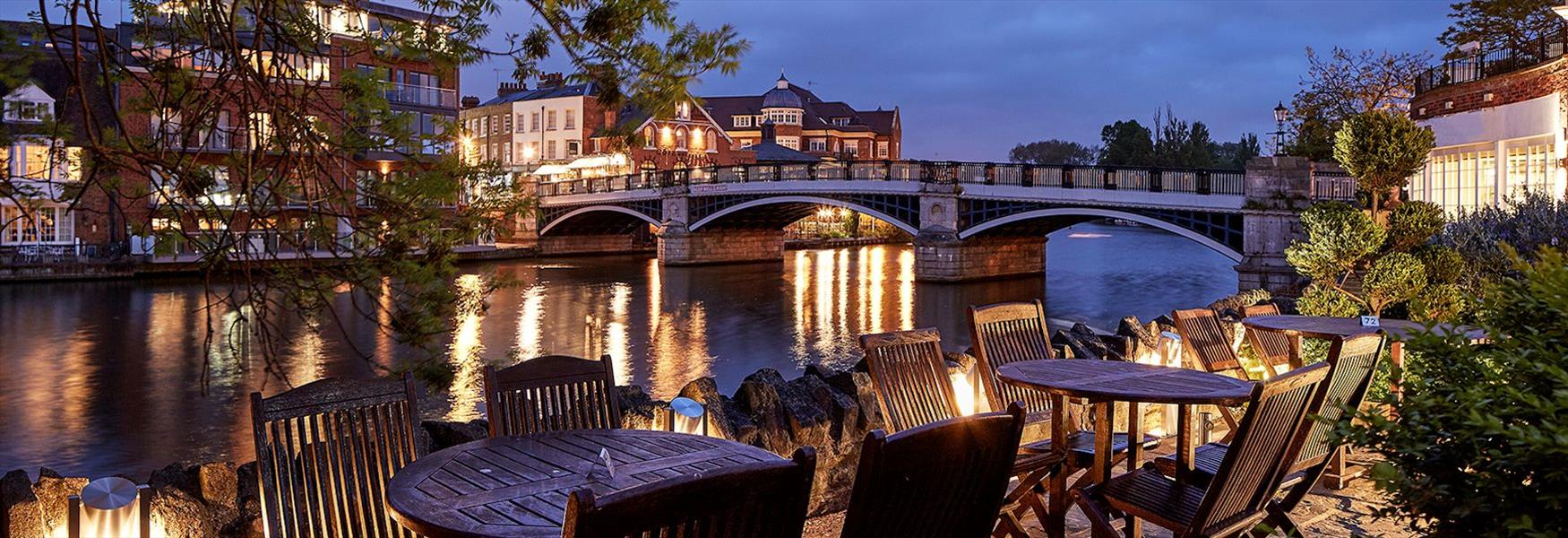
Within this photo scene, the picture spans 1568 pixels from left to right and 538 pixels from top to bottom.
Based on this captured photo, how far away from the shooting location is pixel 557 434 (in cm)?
412

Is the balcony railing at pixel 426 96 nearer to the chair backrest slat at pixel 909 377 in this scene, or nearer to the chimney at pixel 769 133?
the chimney at pixel 769 133

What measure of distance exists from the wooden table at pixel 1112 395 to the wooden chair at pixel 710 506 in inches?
97.6

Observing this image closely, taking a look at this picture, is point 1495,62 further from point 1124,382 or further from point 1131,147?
point 1131,147

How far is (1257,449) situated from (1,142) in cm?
533

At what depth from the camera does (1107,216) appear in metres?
30.1

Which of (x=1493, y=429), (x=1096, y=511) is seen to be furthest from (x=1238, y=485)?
(x=1493, y=429)

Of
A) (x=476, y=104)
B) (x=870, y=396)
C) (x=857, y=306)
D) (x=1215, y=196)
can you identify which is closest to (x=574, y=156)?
(x=476, y=104)

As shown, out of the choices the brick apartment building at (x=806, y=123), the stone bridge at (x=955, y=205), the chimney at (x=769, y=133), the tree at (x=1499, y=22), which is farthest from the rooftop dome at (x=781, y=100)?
the tree at (x=1499, y=22)

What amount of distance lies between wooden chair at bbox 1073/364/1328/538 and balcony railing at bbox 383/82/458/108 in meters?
Answer: 41.0

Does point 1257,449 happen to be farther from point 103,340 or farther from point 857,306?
point 857,306

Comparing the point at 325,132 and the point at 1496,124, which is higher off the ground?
the point at 1496,124

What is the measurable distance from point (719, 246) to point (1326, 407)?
41.7 metres

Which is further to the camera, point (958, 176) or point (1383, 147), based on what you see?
point (958, 176)

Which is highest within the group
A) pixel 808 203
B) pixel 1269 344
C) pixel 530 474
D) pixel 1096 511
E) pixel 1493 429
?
pixel 808 203
